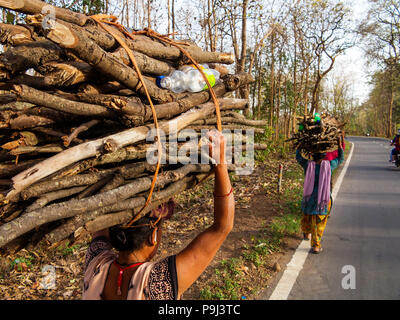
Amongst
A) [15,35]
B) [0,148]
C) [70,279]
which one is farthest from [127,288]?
[70,279]

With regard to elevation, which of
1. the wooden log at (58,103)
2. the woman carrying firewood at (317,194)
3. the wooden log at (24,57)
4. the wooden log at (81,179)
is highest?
the wooden log at (24,57)

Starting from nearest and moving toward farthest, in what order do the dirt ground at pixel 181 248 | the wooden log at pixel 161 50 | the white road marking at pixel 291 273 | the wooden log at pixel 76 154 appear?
1. the wooden log at pixel 76 154
2. the wooden log at pixel 161 50
3. the white road marking at pixel 291 273
4. the dirt ground at pixel 181 248

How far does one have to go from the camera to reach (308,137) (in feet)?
16.2

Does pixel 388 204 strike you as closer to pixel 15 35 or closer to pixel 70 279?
pixel 70 279

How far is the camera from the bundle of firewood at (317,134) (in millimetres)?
4812

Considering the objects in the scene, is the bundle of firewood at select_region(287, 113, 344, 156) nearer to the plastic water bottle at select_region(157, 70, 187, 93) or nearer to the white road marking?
the white road marking

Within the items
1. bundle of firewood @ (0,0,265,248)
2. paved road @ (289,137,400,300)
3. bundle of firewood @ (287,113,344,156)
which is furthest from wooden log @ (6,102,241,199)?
bundle of firewood @ (287,113,344,156)

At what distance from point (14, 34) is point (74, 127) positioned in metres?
0.57

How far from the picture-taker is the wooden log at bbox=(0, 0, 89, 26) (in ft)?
5.18

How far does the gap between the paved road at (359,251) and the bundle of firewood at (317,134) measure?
4.80 ft

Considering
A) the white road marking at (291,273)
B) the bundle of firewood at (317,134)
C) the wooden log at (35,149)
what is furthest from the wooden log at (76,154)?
the bundle of firewood at (317,134)

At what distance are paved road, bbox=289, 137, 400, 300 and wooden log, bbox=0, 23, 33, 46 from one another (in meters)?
3.32

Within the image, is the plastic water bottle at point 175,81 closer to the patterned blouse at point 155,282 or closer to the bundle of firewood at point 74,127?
the bundle of firewood at point 74,127

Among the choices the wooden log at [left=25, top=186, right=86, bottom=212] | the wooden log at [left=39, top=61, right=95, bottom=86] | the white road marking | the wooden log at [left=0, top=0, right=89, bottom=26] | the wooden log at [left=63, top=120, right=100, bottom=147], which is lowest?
the white road marking
